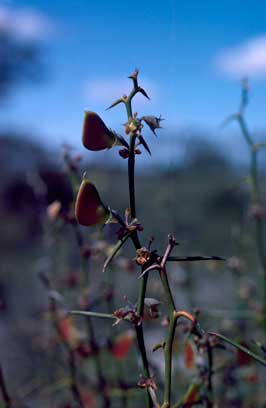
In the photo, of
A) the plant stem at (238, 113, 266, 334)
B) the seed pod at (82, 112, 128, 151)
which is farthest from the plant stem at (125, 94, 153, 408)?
the plant stem at (238, 113, 266, 334)

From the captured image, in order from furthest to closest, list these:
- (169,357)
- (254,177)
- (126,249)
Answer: (126,249) → (254,177) → (169,357)

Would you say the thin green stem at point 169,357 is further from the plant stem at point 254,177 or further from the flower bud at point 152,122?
the plant stem at point 254,177

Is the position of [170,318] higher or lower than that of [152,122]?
lower

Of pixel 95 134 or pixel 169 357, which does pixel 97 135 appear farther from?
pixel 169 357

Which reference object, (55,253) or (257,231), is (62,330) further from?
(257,231)

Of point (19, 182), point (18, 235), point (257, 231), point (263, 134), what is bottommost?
point (18, 235)

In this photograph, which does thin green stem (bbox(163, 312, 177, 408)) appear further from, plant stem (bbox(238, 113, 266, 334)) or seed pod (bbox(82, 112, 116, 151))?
plant stem (bbox(238, 113, 266, 334))

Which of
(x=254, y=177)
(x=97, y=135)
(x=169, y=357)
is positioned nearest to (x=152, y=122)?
(x=97, y=135)

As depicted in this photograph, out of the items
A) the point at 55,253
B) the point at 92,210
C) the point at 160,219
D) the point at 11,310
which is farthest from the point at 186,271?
the point at 11,310
